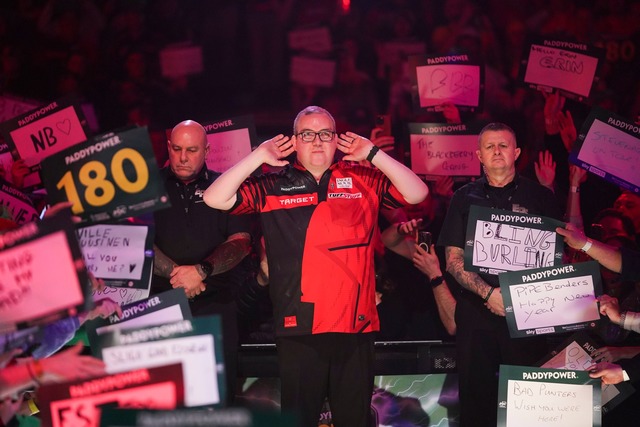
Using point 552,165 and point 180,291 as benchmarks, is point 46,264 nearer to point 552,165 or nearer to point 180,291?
point 180,291

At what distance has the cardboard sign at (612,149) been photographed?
589cm

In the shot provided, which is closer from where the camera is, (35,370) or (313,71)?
(35,370)

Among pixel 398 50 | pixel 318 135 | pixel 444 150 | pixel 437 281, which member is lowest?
pixel 437 281

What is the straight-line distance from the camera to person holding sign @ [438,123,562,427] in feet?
17.0

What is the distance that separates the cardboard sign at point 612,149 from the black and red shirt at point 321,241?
6.12 ft

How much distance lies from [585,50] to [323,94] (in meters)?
3.14

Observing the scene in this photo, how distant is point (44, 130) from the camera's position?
6055mm

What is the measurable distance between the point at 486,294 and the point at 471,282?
12cm

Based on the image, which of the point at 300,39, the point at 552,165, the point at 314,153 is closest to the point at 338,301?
the point at 314,153

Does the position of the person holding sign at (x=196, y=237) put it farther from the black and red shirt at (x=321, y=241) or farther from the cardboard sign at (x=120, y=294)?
the black and red shirt at (x=321, y=241)

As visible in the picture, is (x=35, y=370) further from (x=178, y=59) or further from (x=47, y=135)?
(x=178, y=59)

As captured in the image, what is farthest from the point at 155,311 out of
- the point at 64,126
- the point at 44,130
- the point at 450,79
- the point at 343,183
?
the point at 450,79

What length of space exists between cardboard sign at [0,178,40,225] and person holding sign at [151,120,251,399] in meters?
1.30

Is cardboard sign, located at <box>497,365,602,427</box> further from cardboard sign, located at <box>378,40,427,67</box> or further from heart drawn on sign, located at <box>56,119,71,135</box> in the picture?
cardboard sign, located at <box>378,40,427,67</box>
